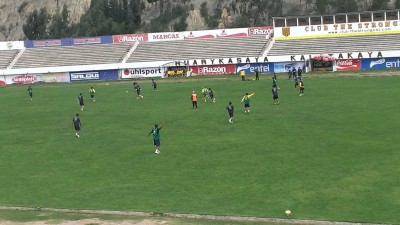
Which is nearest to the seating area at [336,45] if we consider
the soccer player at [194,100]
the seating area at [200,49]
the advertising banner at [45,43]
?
the seating area at [200,49]

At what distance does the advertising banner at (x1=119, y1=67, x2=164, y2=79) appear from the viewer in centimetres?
8812

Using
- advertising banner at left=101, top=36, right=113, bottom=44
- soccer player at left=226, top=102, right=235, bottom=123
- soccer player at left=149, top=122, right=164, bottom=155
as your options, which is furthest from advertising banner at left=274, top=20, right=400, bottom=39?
soccer player at left=149, top=122, right=164, bottom=155

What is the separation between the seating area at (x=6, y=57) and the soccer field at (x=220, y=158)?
47.0 metres

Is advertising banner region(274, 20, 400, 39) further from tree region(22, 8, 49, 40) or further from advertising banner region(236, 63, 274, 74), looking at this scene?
tree region(22, 8, 49, 40)

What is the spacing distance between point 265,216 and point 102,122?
26540 mm

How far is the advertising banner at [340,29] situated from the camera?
86.7 m

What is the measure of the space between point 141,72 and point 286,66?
21954 mm

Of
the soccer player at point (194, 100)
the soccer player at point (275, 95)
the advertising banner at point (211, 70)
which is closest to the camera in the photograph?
the soccer player at point (275, 95)

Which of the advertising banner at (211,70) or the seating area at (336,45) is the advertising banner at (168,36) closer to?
the advertising banner at (211,70)

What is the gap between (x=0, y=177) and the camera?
90.6ft

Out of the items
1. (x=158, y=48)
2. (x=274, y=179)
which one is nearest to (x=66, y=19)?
(x=158, y=48)

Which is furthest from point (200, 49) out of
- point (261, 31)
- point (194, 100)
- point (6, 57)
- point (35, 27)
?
point (35, 27)

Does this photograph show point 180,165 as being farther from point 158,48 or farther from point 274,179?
point 158,48

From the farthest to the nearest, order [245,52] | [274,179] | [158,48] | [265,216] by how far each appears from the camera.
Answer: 1. [158,48]
2. [245,52]
3. [274,179]
4. [265,216]
